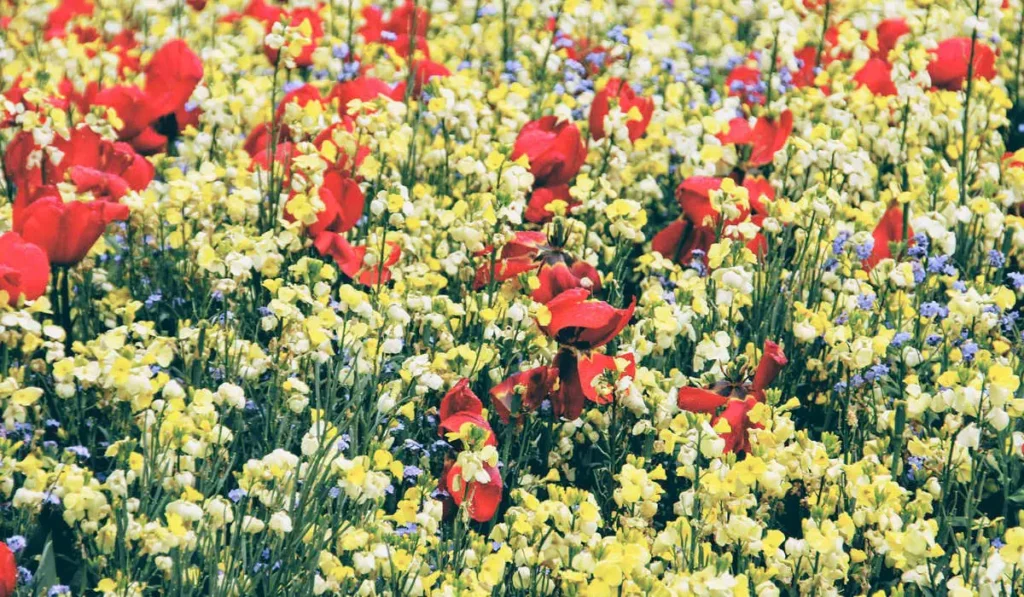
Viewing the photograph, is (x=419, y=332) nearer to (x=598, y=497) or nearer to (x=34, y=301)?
(x=598, y=497)

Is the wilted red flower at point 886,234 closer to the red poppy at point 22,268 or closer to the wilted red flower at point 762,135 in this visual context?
the wilted red flower at point 762,135

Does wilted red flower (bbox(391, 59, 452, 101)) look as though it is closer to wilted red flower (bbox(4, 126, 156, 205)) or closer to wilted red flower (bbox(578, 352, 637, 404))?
wilted red flower (bbox(4, 126, 156, 205))

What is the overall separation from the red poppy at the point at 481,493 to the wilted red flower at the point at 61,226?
844 millimetres

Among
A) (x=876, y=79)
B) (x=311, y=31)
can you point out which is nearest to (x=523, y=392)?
(x=311, y=31)

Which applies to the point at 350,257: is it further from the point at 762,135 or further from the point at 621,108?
the point at 762,135

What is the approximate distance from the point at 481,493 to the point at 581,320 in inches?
12.7

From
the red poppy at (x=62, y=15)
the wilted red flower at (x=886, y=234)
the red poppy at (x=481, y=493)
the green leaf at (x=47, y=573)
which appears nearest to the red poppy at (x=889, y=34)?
the wilted red flower at (x=886, y=234)

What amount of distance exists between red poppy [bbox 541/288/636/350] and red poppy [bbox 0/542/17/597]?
89 centimetres

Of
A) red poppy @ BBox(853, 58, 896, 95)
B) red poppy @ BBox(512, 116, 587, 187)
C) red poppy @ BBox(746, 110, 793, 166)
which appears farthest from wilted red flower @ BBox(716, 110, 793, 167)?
red poppy @ BBox(853, 58, 896, 95)

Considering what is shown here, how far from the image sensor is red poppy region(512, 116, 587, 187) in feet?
9.80

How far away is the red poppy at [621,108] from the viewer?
10.7 ft

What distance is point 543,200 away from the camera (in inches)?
120

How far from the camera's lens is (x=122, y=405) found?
2477mm

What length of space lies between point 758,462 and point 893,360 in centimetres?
64
